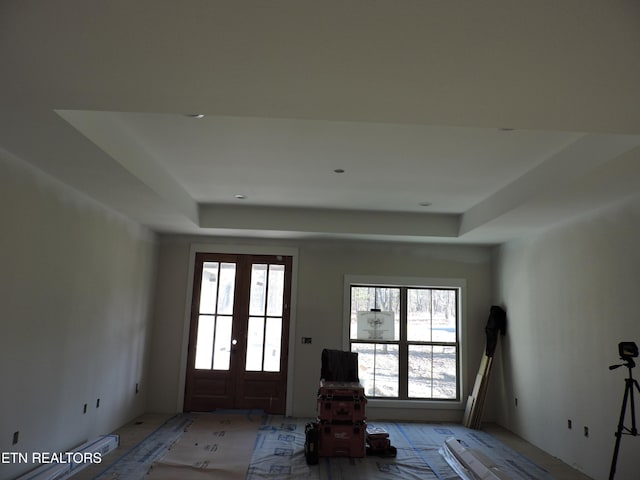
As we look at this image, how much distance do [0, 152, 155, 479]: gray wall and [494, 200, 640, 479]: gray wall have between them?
518 cm

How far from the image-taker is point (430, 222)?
644 cm

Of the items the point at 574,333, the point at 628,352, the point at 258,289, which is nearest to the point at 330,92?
the point at 628,352

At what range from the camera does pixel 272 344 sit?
6934 millimetres

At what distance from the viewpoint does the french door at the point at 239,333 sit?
6812mm

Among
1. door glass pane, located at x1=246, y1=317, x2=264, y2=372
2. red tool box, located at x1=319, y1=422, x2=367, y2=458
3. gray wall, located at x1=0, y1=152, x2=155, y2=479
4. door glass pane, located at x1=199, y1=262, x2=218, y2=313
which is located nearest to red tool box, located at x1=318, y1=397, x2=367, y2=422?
red tool box, located at x1=319, y1=422, x2=367, y2=458

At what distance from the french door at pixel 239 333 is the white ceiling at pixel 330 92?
2.57m

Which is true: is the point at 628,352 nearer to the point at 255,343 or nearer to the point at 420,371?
the point at 420,371

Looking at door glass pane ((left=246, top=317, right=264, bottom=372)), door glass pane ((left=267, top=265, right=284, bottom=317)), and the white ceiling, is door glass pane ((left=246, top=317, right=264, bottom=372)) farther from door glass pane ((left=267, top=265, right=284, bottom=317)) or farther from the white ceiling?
the white ceiling

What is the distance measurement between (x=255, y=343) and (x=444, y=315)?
2981mm

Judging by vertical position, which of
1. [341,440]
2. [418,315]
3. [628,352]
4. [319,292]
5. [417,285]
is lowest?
[341,440]

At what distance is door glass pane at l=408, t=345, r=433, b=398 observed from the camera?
6961 mm

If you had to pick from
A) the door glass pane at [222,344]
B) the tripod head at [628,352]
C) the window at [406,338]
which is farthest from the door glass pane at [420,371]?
the tripod head at [628,352]

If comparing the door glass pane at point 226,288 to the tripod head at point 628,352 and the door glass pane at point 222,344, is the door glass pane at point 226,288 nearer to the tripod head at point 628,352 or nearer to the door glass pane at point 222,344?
the door glass pane at point 222,344

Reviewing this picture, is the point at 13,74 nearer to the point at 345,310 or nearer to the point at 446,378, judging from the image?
the point at 345,310
